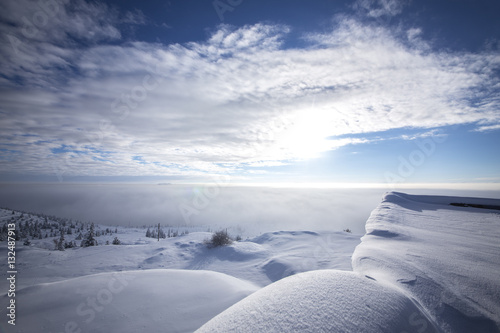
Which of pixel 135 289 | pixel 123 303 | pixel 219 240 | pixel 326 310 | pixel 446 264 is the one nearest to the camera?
pixel 326 310

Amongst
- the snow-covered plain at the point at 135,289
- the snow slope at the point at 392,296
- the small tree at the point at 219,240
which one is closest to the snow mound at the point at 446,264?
the snow slope at the point at 392,296

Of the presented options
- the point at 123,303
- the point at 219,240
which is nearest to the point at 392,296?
the point at 123,303

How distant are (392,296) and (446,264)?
3.78 ft

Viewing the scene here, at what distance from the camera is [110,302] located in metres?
3.07

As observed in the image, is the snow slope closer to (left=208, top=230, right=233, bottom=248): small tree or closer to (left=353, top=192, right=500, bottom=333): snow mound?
(left=353, top=192, right=500, bottom=333): snow mound

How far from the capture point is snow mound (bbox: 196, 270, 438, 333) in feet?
4.31

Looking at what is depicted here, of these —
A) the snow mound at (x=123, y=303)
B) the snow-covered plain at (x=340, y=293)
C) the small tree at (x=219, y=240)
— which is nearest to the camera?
the snow-covered plain at (x=340, y=293)

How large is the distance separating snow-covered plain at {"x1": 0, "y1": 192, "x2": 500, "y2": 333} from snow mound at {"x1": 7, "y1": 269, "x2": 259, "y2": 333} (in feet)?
0.05

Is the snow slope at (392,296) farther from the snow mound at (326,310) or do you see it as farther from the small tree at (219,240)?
the small tree at (219,240)

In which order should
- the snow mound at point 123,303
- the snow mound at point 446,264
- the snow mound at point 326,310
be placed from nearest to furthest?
1. the snow mound at point 326,310
2. the snow mound at point 446,264
3. the snow mound at point 123,303

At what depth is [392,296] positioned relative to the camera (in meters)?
1.61

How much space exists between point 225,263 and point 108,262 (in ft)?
15.0

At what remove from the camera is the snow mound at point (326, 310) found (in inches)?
51.8

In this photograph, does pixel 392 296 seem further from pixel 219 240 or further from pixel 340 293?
pixel 219 240
